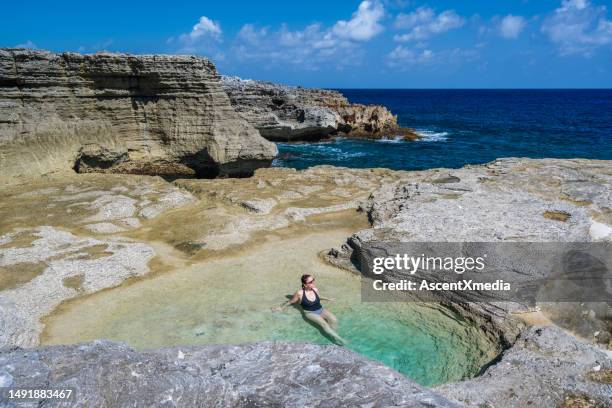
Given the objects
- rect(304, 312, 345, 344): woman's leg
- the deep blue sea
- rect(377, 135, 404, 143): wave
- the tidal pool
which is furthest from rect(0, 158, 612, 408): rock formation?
rect(377, 135, 404, 143): wave

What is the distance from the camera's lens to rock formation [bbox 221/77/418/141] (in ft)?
151

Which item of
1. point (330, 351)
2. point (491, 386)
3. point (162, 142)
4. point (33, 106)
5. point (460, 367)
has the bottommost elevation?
point (460, 367)

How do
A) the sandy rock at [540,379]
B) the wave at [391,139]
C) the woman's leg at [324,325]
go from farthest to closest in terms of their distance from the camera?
the wave at [391,139] < the woman's leg at [324,325] < the sandy rock at [540,379]

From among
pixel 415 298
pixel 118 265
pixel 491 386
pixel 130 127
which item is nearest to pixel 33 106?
pixel 130 127

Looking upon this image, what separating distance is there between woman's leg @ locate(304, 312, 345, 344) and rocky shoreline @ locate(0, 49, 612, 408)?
3.00 m

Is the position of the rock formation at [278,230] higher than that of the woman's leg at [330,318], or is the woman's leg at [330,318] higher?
the rock formation at [278,230]

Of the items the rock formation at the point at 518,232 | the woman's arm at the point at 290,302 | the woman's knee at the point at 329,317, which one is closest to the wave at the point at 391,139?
the rock formation at the point at 518,232

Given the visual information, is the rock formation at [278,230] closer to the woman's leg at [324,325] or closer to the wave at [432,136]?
the woman's leg at [324,325]

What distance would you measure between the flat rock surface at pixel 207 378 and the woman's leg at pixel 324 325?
3.97 m

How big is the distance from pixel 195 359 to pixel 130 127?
2026cm

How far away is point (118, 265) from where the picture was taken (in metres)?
13.4

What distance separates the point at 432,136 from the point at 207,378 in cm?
5674

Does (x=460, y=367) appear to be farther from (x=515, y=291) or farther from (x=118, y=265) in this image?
(x=118, y=265)

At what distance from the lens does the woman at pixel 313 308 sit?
410 inches
